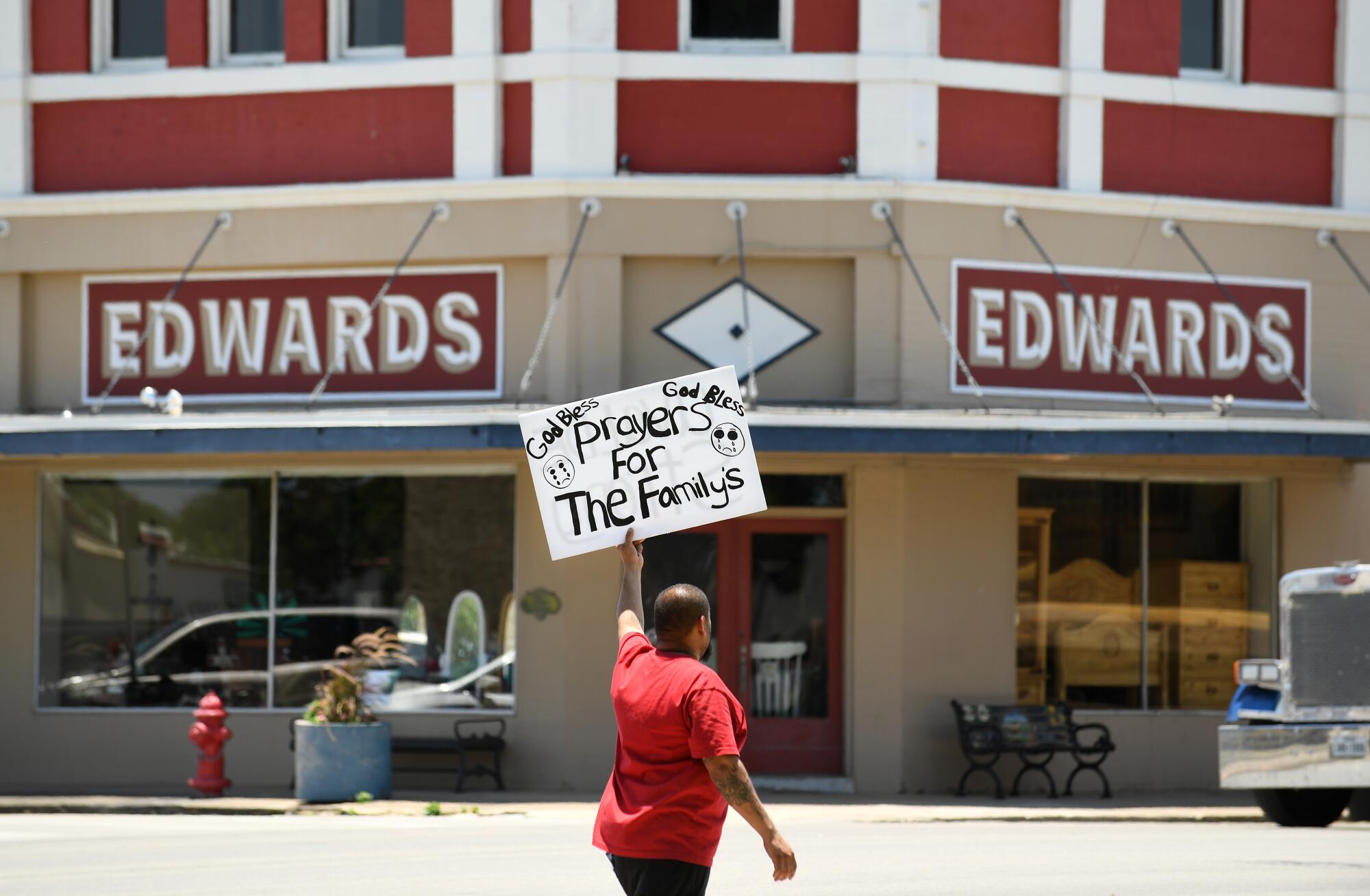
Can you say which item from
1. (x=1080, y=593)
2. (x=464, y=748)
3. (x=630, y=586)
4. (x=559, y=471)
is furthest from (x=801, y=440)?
(x=630, y=586)

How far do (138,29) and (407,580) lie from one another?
6151 millimetres

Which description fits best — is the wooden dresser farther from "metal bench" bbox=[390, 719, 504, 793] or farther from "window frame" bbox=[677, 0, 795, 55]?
"metal bench" bbox=[390, 719, 504, 793]

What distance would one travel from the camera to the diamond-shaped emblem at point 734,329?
49.8 feet

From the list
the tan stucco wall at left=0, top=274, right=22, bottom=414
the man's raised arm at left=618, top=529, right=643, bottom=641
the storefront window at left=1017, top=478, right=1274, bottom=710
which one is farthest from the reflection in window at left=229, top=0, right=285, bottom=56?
the man's raised arm at left=618, top=529, right=643, bottom=641

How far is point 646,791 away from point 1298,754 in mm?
7938

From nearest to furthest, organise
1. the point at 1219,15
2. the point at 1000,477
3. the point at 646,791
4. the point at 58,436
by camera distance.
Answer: the point at 646,791 < the point at 58,436 < the point at 1000,477 < the point at 1219,15

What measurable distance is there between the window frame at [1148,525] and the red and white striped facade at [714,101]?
8.92 ft

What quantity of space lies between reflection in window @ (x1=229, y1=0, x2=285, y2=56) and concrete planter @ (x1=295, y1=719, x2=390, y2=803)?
6.66 metres

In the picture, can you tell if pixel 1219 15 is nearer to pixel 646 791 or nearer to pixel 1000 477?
pixel 1000 477

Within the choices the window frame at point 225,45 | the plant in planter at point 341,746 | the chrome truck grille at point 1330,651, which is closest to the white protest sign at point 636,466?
the chrome truck grille at point 1330,651

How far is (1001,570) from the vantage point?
50.6ft

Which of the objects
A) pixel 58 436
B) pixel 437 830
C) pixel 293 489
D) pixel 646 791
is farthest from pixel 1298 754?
pixel 58 436

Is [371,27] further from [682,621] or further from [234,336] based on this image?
[682,621]

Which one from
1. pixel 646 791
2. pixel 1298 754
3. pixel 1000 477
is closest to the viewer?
pixel 646 791
